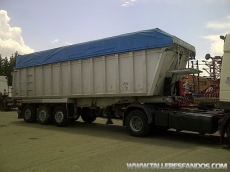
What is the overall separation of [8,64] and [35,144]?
46850mm

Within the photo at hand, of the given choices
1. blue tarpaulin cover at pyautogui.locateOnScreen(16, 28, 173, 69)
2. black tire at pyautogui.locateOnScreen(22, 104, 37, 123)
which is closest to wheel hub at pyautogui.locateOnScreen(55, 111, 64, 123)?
black tire at pyautogui.locateOnScreen(22, 104, 37, 123)

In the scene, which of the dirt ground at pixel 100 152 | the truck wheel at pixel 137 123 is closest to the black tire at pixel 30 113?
the dirt ground at pixel 100 152

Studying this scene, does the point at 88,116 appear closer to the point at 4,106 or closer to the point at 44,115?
the point at 44,115

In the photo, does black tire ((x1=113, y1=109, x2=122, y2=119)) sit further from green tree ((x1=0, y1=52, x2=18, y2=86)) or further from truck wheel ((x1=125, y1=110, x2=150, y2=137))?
green tree ((x1=0, y1=52, x2=18, y2=86))

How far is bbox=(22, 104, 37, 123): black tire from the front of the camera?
13.2m

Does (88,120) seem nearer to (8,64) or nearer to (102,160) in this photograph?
(102,160)

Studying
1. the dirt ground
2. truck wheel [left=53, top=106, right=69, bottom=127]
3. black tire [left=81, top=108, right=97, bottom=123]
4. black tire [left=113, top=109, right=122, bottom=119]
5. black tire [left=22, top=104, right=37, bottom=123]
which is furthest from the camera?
black tire [left=22, top=104, right=37, bottom=123]

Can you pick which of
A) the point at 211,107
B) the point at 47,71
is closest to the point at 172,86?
the point at 211,107

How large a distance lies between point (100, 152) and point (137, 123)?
2753 millimetres

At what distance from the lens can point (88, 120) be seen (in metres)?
13.1

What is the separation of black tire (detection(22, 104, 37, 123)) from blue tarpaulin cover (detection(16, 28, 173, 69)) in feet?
7.76

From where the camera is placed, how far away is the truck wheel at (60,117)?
1146 centimetres

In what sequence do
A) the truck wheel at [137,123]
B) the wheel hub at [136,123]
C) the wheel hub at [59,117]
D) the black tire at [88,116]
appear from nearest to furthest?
the truck wheel at [137,123] → the wheel hub at [136,123] → the wheel hub at [59,117] → the black tire at [88,116]

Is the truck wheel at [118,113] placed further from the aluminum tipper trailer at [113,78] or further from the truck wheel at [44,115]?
the truck wheel at [44,115]
